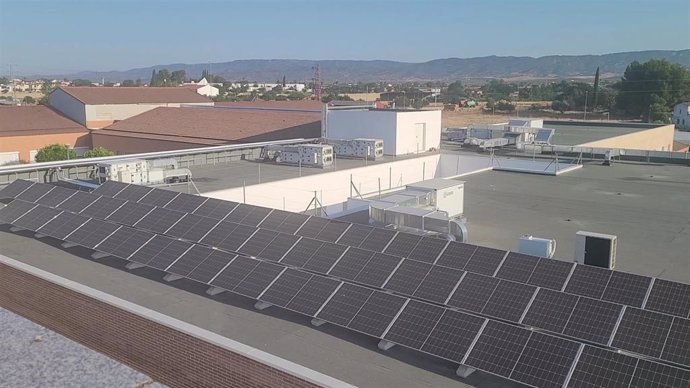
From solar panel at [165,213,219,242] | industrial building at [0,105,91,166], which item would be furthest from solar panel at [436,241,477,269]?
industrial building at [0,105,91,166]

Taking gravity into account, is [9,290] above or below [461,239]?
below

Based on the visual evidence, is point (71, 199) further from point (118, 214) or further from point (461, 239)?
point (461, 239)

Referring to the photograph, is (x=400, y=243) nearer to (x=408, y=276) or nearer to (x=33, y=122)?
(x=408, y=276)

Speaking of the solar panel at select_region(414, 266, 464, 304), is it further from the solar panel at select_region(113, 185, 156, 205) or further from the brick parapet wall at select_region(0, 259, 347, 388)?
the solar panel at select_region(113, 185, 156, 205)

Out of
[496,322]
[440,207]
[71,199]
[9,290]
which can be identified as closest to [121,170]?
[71,199]

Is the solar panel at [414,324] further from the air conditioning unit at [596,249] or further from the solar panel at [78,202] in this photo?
the solar panel at [78,202]

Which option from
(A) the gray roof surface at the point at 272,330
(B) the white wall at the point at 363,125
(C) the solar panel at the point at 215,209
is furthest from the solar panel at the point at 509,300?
(B) the white wall at the point at 363,125
